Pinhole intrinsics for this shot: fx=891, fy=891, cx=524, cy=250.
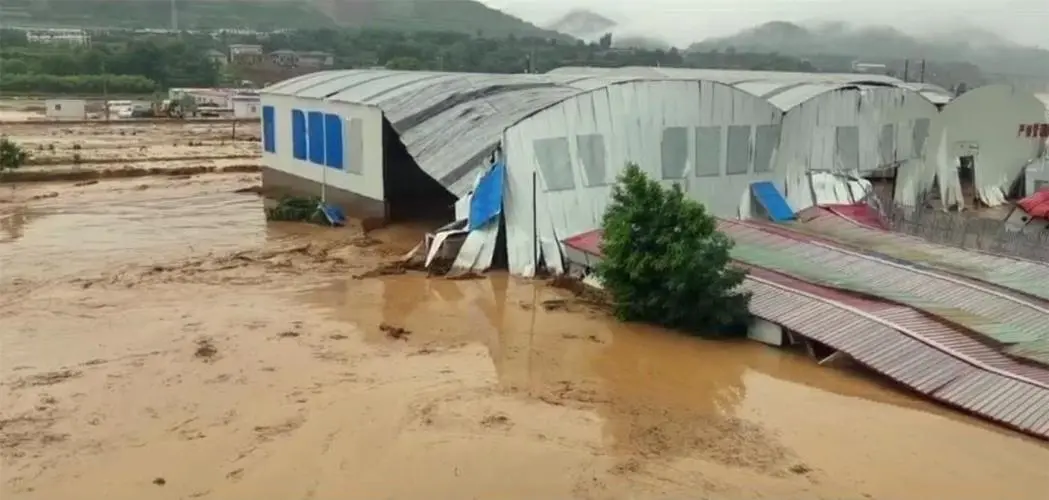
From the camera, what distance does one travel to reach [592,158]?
1527 centimetres

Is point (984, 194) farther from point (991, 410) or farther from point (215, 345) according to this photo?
point (215, 345)

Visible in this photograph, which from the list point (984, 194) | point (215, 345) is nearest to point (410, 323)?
point (215, 345)

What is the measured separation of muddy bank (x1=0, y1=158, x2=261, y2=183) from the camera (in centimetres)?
2461

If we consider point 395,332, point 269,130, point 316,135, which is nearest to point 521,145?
point 395,332

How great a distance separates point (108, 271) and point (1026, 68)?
98.1m

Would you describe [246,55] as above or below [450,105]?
above

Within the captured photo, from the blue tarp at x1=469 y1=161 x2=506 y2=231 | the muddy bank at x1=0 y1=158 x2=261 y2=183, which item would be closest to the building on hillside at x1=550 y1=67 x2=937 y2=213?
the blue tarp at x1=469 y1=161 x2=506 y2=231

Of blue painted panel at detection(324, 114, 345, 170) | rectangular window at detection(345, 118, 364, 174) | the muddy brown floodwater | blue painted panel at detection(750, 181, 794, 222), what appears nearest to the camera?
the muddy brown floodwater

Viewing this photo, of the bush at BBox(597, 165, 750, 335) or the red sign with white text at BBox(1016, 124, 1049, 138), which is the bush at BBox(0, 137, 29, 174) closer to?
the bush at BBox(597, 165, 750, 335)

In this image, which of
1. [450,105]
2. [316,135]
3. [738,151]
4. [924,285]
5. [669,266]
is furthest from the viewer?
[316,135]

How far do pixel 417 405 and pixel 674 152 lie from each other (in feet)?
28.9

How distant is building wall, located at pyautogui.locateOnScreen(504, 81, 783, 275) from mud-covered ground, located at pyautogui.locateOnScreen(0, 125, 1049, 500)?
54.0 inches

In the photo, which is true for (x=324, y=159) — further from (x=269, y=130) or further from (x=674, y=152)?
(x=674, y=152)

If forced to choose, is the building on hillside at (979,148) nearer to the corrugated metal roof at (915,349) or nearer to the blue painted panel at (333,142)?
the corrugated metal roof at (915,349)
